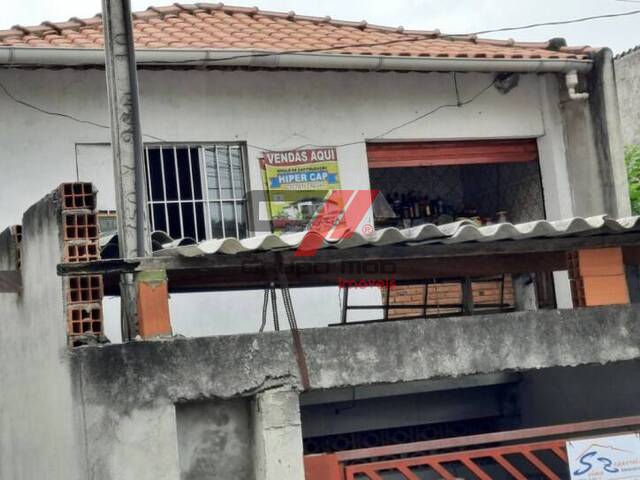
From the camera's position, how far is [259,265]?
6773 mm

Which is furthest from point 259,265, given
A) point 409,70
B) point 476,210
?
point 476,210

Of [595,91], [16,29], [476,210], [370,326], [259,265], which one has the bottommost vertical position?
[370,326]

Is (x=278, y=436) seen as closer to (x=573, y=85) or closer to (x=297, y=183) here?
(x=297, y=183)

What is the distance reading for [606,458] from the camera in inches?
288

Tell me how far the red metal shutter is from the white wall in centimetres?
16

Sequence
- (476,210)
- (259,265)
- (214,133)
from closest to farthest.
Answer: (259,265) < (214,133) < (476,210)

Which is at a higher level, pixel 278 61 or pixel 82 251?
pixel 278 61

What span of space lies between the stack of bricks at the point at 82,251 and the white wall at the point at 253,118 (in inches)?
136

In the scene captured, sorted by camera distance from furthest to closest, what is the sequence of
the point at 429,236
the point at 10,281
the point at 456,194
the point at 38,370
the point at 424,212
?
1. the point at 456,194
2. the point at 424,212
3. the point at 10,281
4. the point at 38,370
5. the point at 429,236

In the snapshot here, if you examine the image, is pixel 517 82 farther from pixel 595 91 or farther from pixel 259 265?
pixel 259 265

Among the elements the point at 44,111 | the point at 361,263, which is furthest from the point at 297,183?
the point at 361,263

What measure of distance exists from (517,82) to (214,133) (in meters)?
3.39

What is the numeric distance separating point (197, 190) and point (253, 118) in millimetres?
933

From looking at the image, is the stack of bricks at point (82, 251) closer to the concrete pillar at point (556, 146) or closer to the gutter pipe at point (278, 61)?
the gutter pipe at point (278, 61)
